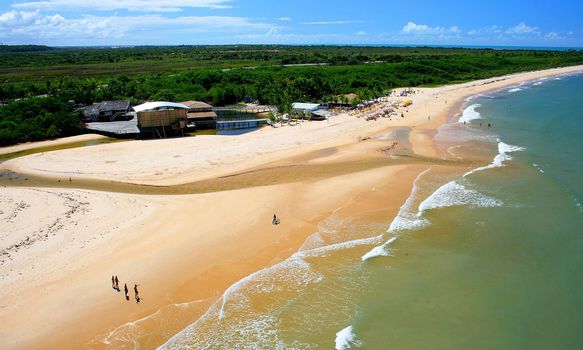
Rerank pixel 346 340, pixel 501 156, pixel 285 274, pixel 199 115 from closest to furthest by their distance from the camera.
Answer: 1. pixel 346 340
2. pixel 285 274
3. pixel 501 156
4. pixel 199 115

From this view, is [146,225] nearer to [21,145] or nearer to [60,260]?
[60,260]

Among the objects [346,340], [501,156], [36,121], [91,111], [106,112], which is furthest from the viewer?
[106,112]

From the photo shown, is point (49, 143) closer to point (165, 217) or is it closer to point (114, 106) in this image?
point (114, 106)

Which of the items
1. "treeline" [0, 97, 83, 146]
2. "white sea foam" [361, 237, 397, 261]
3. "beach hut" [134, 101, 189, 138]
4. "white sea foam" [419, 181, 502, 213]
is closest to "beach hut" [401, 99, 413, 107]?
"beach hut" [134, 101, 189, 138]

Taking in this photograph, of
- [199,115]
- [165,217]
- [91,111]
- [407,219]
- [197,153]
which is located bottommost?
[165,217]

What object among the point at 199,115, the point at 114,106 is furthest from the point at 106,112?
the point at 199,115

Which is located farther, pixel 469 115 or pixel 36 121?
pixel 469 115

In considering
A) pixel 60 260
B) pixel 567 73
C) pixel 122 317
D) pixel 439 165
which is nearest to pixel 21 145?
pixel 60 260
